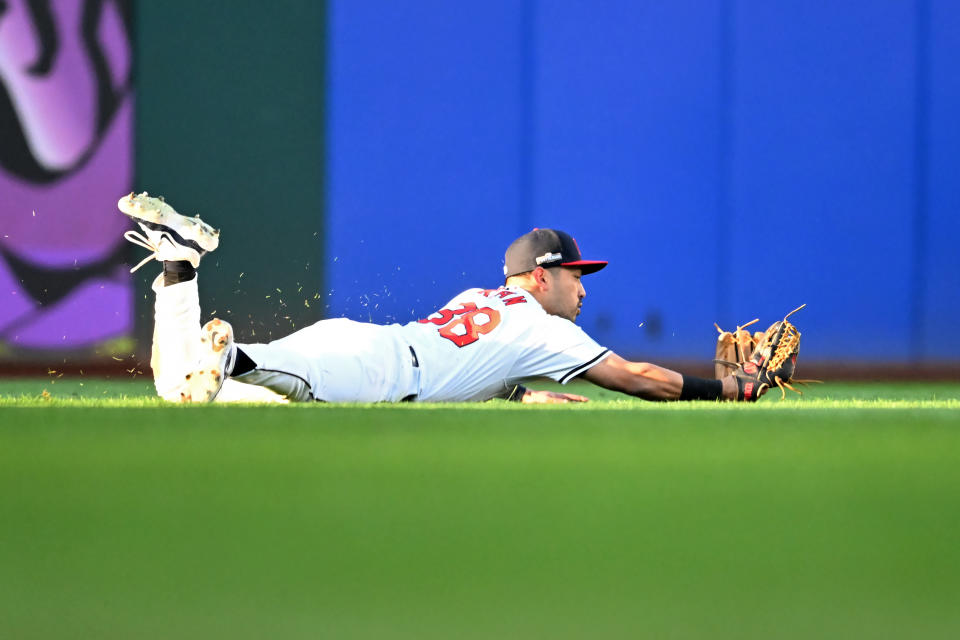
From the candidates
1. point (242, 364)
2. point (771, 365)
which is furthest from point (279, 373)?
point (771, 365)

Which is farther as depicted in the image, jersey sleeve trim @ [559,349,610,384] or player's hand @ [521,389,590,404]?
player's hand @ [521,389,590,404]

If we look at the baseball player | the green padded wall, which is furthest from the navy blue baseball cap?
the green padded wall

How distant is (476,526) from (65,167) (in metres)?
5.43

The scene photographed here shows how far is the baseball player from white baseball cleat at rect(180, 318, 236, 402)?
0.5 inches

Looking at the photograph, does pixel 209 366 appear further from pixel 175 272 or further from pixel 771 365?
pixel 771 365

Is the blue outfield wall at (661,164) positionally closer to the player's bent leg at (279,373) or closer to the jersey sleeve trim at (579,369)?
the jersey sleeve trim at (579,369)

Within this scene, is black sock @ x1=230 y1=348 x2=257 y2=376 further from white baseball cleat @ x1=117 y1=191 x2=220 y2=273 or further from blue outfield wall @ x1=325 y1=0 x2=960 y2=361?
blue outfield wall @ x1=325 y1=0 x2=960 y2=361

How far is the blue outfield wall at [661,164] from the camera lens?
614cm

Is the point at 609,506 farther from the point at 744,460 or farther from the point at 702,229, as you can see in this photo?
the point at 702,229

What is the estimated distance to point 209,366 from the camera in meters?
2.22

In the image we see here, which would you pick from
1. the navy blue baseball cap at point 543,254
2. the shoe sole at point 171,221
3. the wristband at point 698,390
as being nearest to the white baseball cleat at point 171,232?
the shoe sole at point 171,221

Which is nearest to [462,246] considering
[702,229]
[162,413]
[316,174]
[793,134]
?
[316,174]

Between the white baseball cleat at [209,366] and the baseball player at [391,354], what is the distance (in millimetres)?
12

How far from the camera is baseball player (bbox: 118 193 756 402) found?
7.88 ft
